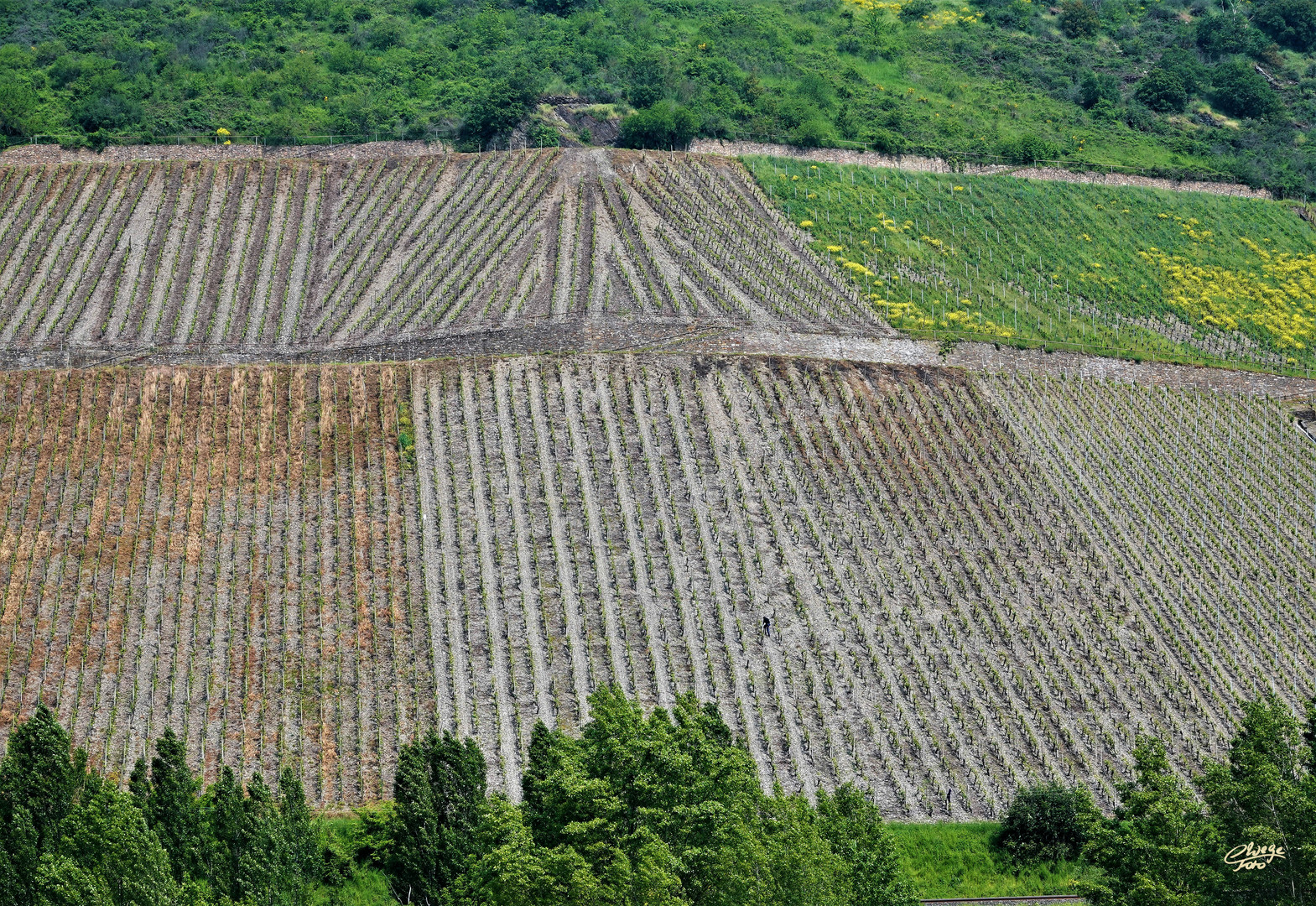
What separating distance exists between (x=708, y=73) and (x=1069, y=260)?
108 ft

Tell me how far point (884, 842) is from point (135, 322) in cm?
5315

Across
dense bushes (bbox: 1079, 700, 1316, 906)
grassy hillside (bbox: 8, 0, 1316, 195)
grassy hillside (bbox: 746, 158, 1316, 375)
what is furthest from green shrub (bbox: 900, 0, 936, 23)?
dense bushes (bbox: 1079, 700, 1316, 906)

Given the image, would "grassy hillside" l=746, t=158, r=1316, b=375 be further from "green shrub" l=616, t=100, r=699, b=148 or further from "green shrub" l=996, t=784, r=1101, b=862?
"green shrub" l=996, t=784, r=1101, b=862

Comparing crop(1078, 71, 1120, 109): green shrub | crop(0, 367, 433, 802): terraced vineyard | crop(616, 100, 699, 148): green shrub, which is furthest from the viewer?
crop(1078, 71, 1120, 109): green shrub

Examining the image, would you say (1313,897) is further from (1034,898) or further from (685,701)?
(685,701)

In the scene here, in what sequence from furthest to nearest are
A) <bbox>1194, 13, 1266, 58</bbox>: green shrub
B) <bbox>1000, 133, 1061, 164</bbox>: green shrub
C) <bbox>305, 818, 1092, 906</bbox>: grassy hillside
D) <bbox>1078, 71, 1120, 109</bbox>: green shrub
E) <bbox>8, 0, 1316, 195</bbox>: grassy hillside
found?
<bbox>1194, 13, 1266, 58</bbox>: green shrub → <bbox>1078, 71, 1120, 109</bbox>: green shrub → <bbox>1000, 133, 1061, 164</bbox>: green shrub → <bbox>8, 0, 1316, 195</bbox>: grassy hillside → <bbox>305, 818, 1092, 906</bbox>: grassy hillside

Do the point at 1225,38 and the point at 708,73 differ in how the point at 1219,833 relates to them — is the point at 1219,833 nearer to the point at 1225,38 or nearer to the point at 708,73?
the point at 708,73

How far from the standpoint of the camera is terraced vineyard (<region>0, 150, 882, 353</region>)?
281ft

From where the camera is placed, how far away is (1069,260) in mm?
102938

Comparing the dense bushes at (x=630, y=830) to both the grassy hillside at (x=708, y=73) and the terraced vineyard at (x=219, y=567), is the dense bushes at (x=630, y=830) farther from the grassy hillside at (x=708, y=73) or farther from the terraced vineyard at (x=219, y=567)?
the grassy hillside at (x=708, y=73)

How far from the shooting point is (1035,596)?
7025cm

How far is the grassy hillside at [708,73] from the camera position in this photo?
11038 centimetres

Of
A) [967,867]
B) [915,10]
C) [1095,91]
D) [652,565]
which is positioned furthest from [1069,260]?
[967,867]

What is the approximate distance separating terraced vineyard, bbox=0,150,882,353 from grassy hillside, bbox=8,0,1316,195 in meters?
8.92
